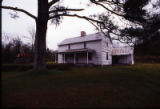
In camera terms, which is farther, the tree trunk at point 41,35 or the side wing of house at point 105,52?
the side wing of house at point 105,52

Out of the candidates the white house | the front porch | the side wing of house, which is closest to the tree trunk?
the white house

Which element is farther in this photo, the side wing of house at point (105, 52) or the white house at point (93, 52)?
the side wing of house at point (105, 52)

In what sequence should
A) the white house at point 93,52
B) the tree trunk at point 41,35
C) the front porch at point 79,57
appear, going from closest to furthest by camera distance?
the tree trunk at point 41,35
the white house at point 93,52
the front porch at point 79,57

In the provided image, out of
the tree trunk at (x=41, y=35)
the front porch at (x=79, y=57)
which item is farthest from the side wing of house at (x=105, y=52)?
the tree trunk at (x=41, y=35)

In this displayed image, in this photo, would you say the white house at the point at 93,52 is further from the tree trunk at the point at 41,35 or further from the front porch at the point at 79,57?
the tree trunk at the point at 41,35

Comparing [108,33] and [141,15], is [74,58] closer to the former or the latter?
[108,33]

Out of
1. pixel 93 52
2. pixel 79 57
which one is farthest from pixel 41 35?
pixel 79 57

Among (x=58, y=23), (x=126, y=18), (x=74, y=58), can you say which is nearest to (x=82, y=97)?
(x=126, y=18)

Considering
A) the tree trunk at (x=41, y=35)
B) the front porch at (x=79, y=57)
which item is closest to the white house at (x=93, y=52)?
the front porch at (x=79, y=57)

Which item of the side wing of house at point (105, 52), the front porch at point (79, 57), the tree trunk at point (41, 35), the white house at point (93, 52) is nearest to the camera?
the tree trunk at point (41, 35)

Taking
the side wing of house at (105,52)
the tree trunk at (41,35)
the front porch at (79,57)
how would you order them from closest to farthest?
the tree trunk at (41,35), the side wing of house at (105,52), the front porch at (79,57)

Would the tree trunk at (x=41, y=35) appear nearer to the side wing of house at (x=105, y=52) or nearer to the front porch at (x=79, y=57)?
the front porch at (x=79, y=57)

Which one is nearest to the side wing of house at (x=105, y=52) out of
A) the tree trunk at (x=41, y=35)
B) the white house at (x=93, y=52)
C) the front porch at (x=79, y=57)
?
the white house at (x=93, y=52)

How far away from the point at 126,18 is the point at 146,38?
231 cm
